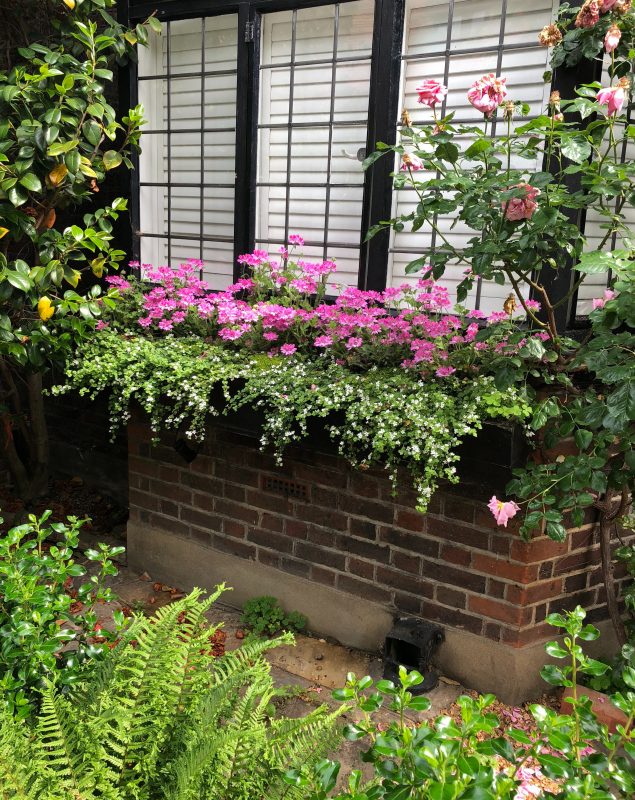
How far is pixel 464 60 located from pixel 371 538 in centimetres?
215

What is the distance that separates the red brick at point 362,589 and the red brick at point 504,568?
0.49 metres

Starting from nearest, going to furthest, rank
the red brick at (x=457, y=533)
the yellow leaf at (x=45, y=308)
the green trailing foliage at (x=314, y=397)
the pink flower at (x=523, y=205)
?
the pink flower at (x=523, y=205), the green trailing foliage at (x=314, y=397), the red brick at (x=457, y=533), the yellow leaf at (x=45, y=308)

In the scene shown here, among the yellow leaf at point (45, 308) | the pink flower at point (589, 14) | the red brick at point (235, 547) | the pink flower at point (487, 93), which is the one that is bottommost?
the red brick at point (235, 547)

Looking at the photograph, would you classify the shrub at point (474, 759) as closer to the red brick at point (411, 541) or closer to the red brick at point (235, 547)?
the red brick at point (411, 541)

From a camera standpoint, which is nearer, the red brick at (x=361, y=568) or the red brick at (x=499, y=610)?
the red brick at (x=499, y=610)

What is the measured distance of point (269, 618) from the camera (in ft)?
11.6

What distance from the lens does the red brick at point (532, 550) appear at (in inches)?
110

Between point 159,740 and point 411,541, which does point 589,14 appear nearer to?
point 411,541

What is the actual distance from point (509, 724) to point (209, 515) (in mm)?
1813

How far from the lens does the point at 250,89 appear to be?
Result: 3.75m

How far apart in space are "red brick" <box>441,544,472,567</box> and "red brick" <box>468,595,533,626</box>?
15 cm

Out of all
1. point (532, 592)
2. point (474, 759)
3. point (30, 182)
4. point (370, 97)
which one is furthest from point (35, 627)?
point (370, 97)

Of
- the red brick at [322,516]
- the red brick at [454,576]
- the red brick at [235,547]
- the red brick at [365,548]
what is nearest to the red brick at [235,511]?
the red brick at [235,547]

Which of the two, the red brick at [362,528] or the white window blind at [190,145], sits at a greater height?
the white window blind at [190,145]
